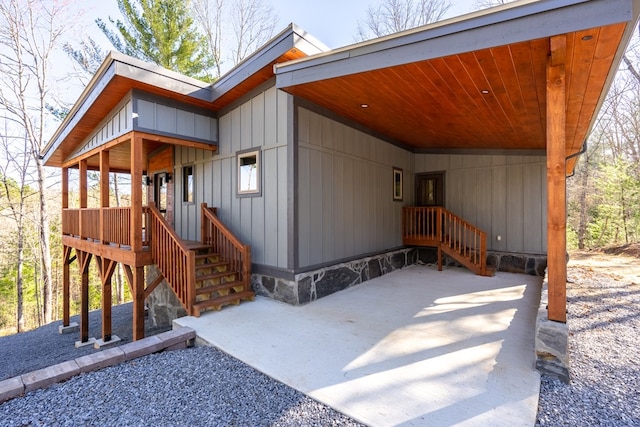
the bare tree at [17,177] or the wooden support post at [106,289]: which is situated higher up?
the bare tree at [17,177]

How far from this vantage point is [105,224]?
5.84m

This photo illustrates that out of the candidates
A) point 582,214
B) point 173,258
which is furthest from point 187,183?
point 582,214

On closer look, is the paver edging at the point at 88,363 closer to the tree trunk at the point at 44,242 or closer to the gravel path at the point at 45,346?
the gravel path at the point at 45,346

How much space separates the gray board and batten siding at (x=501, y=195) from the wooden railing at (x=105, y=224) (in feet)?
23.2

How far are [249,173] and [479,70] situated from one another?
368 cm

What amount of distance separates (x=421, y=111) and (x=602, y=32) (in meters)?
2.57

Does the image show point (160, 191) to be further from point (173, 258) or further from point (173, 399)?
point (173, 399)

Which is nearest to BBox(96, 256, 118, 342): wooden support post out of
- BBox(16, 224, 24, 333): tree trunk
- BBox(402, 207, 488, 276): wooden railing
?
BBox(402, 207, 488, 276): wooden railing

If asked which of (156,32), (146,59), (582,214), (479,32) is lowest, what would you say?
(582,214)

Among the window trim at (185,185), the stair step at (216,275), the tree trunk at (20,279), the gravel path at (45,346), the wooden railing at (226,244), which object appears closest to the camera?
the stair step at (216,275)

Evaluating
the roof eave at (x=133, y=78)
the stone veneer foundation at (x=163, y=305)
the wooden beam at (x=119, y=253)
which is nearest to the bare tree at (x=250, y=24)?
the roof eave at (x=133, y=78)

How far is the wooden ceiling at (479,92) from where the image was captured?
2.82 m

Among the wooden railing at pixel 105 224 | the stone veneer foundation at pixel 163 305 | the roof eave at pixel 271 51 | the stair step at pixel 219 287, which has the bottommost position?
the stone veneer foundation at pixel 163 305

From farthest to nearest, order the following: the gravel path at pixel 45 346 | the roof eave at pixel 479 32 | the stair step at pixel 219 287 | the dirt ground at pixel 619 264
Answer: the dirt ground at pixel 619 264 → the gravel path at pixel 45 346 → the stair step at pixel 219 287 → the roof eave at pixel 479 32
